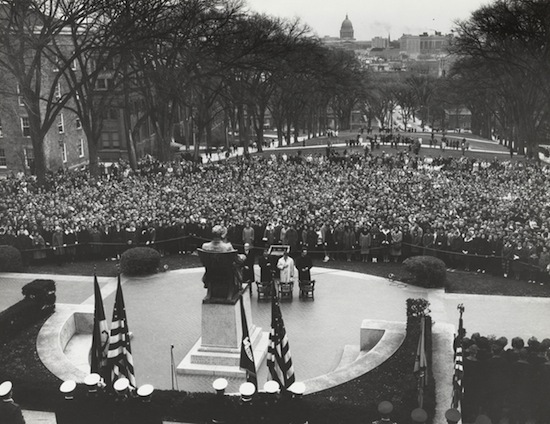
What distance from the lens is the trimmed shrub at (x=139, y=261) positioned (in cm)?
2350

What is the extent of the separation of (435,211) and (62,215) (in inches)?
661

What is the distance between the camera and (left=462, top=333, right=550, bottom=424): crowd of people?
12.9 m

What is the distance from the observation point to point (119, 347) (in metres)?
13.4

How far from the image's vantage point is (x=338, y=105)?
99.6m

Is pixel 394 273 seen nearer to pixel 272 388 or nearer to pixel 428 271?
pixel 428 271

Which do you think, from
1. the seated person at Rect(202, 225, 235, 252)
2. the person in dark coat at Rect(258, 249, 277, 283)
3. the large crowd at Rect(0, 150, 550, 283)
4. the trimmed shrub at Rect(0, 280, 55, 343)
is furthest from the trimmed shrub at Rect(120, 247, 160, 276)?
the seated person at Rect(202, 225, 235, 252)

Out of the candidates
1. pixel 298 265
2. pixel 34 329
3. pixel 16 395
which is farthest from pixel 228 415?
pixel 298 265

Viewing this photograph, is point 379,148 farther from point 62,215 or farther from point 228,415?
point 228,415

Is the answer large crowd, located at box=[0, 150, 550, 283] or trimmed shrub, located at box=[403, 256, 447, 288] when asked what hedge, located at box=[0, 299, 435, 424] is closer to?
trimmed shrub, located at box=[403, 256, 447, 288]

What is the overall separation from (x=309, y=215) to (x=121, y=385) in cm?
1706

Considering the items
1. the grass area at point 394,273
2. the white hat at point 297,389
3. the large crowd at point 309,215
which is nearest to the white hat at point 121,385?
the white hat at point 297,389

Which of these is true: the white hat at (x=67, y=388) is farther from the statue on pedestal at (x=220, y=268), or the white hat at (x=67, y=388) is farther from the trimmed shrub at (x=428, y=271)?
the trimmed shrub at (x=428, y=271)

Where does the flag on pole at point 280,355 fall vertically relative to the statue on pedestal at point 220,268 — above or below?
below

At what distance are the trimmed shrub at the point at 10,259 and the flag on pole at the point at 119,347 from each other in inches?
499
